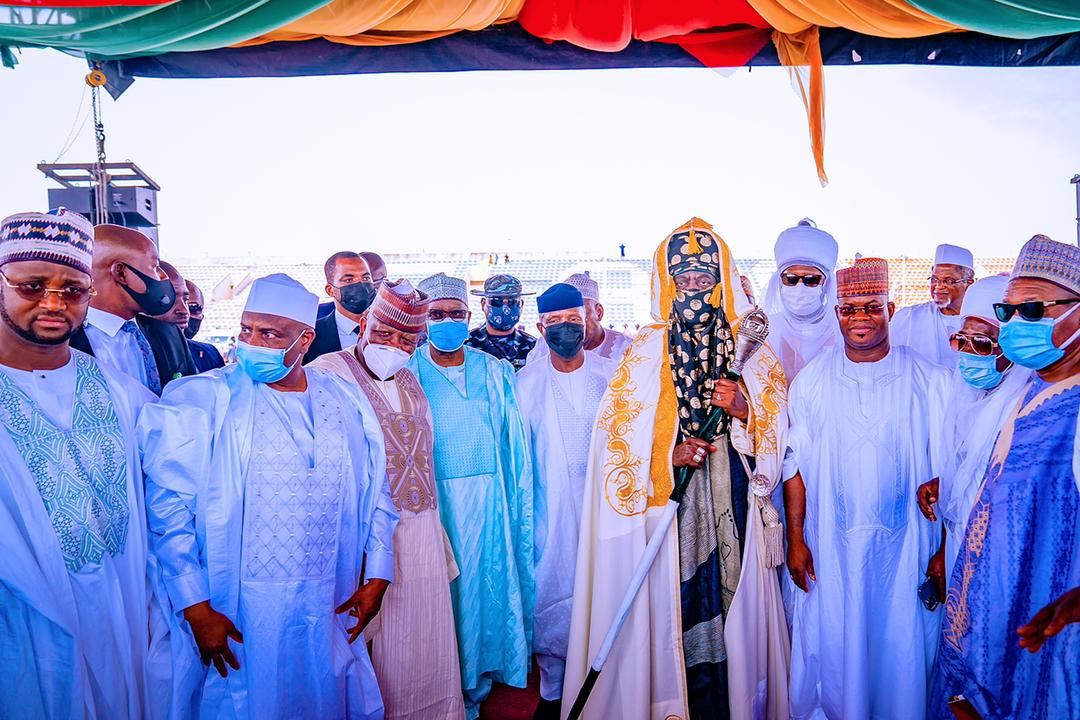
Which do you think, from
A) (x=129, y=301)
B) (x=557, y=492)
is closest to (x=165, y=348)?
(x=129, y=301)

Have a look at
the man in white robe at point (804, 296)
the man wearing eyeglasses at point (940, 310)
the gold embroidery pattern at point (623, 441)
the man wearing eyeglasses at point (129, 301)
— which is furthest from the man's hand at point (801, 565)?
the man wearing eyeglasses at point (129, 301)

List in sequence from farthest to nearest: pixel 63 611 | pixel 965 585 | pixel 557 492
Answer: pixel 557 492
pixel 965 585
pixel 63 611

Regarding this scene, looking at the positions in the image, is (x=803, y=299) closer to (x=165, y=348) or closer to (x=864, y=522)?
(x=864, y=522)

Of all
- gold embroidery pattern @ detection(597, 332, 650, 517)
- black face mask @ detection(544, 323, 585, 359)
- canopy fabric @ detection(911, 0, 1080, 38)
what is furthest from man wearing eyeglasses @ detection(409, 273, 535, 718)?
canopy fabric @ detection(911, 0, 1080, 38)

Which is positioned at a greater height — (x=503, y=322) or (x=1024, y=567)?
(x=503, y=322)

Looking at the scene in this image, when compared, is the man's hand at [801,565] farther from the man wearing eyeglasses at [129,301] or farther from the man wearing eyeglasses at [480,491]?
the man wearing eyeglasses at [129,301]

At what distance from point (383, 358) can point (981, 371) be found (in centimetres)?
265

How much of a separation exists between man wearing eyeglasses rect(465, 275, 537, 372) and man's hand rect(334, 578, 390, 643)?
90.1 inches

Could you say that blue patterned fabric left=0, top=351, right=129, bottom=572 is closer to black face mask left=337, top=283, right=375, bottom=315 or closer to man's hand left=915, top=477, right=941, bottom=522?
black face mask left=337, top=283, right=375, bottom=315

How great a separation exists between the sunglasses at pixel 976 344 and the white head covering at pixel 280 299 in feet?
9.07

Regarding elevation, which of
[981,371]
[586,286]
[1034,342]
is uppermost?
[586,286]

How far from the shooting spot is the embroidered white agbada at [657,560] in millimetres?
3000

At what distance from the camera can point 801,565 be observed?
3111 mm

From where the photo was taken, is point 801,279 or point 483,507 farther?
point 801,279
